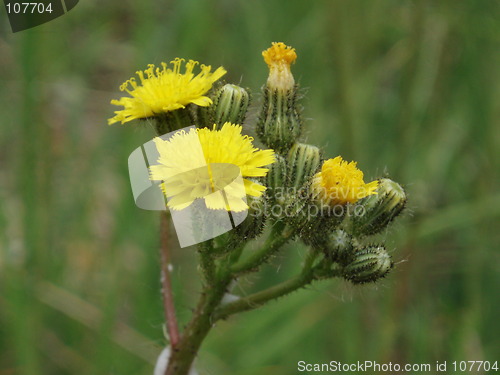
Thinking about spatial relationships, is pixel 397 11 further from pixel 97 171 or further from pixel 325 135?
pixel 97 171

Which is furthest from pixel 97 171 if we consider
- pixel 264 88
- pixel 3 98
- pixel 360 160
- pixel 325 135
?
pixel 264 88

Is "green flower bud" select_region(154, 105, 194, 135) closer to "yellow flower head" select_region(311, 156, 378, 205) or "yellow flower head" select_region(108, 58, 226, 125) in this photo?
"yellow flower head" select_region(108, 58, 226, 125)

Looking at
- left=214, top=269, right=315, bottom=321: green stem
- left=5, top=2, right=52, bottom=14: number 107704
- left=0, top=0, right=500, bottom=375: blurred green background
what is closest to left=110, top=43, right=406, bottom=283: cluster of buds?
left=214, top=269, right=315, bottom=321: green stem

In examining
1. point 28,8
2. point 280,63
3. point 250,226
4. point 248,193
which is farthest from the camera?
point 28,8

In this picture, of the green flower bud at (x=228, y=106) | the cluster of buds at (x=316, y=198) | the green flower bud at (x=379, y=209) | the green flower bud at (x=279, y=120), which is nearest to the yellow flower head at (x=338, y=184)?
the cluster of buds at (x=316, y=198)

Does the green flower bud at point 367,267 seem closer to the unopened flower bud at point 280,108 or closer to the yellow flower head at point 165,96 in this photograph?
the unopened flower bud at point 280,108

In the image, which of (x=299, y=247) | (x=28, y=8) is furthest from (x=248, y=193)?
(x=28, y=8)

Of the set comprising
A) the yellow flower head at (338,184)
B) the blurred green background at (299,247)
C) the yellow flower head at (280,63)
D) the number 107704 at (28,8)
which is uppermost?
the number 107704 at (28,8)

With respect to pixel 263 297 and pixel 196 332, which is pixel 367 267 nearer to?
pixel 263 297
